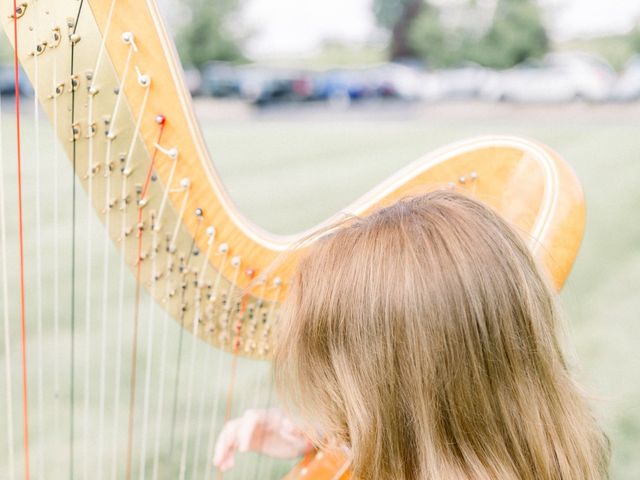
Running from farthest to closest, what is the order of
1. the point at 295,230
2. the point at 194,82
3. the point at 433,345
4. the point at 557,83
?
1. the point at 194,82
2. the point at 557,83
3. the point at 295,230
4. the point at 433,345

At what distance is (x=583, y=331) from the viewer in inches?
132

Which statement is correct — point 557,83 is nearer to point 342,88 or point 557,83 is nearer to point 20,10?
point 342,88

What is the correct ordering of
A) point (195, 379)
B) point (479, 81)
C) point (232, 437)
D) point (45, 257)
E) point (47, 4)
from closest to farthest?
point (47, 4) → point (232, 437) → point (195, 379) → point (45, 257) → point (479, 81)

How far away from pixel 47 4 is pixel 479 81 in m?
16.5

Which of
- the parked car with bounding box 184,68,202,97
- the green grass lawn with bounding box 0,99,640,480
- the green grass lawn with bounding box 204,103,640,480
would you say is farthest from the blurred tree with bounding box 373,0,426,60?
the green grass lawn with bounding box 0,99,640,480

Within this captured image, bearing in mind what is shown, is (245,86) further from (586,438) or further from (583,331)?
(586,438)

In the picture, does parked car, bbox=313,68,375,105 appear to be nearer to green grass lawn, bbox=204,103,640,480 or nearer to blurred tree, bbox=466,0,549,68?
green grass lawn, bbox=204,103,640,480

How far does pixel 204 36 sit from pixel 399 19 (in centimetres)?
699

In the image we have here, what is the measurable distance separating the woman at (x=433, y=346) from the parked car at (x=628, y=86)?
44.0ft

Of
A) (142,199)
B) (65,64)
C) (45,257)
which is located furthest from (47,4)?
(45,257)

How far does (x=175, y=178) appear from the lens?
107 centimetres

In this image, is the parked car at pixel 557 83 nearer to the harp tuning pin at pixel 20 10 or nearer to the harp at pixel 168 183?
the harp at pixel 168 183

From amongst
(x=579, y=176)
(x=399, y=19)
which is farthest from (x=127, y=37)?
(x=399, y=19)

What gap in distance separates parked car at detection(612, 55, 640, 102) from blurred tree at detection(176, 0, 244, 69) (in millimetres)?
10967
